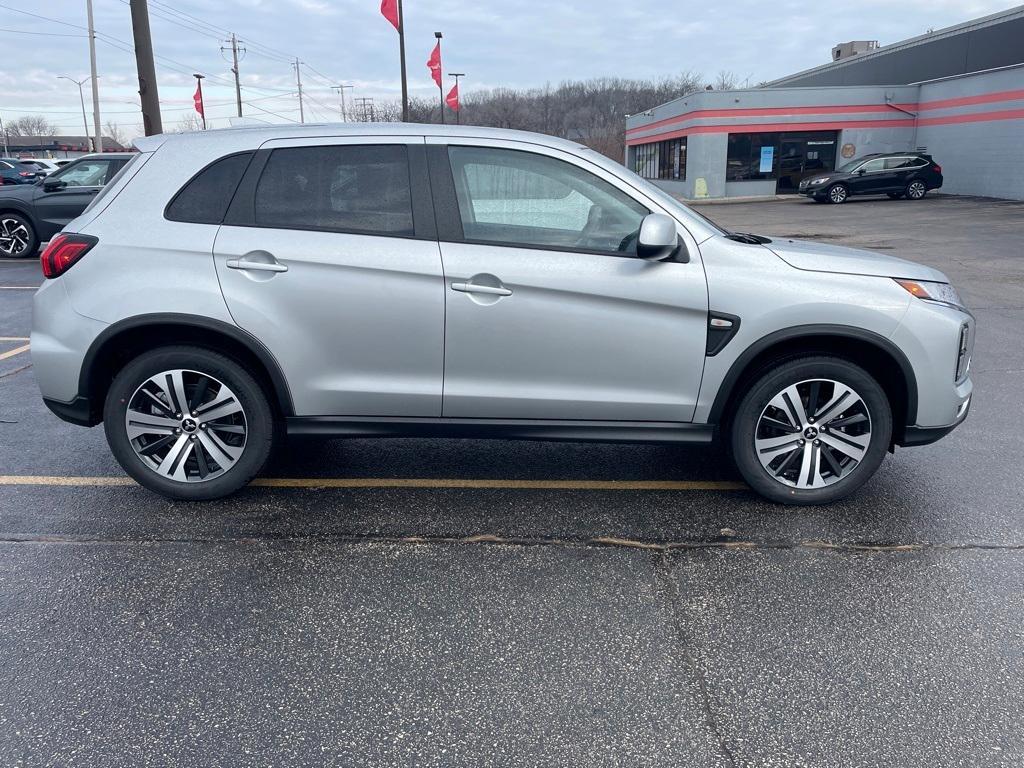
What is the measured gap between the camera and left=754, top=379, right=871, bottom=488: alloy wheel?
13.6ft

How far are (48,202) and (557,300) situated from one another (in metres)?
13.6

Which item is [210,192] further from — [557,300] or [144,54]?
[144,54]

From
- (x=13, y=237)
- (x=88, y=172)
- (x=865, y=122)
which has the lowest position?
(x=13, y=237)

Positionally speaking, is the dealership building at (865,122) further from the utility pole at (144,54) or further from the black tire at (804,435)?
the black tire at (804,435)

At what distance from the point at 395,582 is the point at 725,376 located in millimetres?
1893

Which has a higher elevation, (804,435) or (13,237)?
(13,237)

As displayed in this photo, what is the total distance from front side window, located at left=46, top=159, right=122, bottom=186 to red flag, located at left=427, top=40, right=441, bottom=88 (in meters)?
13.6

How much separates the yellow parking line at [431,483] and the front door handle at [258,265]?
4.31ft

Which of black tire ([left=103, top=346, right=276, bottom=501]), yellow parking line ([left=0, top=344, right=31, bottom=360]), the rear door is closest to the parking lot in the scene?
black tire ([left=103, top=346, right=276, bottom=501])

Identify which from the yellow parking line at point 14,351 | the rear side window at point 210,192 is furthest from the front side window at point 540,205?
the yellow parking line at point 14,351

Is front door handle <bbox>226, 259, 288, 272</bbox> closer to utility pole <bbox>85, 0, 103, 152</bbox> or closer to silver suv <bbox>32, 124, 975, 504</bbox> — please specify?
silver suv <bbox>32, 124, 975, 504</bbox>

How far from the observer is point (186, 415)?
4.21m

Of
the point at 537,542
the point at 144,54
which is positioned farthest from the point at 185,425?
the point at 144,54

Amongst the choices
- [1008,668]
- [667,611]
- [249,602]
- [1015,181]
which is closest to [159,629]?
[249,602]
